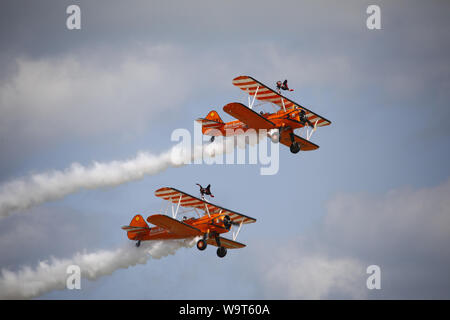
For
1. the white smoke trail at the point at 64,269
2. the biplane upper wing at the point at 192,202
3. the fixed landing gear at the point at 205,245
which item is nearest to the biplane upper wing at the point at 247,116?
the biplane upper wing at the point at 192,202

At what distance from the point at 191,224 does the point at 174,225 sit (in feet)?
5.54

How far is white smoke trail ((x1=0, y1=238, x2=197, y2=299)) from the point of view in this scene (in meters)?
57.9

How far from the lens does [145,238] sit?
189 feet

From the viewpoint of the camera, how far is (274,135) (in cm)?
5516

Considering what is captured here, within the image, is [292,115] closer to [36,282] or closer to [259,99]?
[259,99]

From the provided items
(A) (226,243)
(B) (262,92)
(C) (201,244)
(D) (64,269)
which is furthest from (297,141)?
(D) (64,269)

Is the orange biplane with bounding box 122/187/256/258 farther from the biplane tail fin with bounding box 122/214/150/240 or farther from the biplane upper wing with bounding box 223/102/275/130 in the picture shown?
the biplane upper wing with bounding box 223/102/275/130

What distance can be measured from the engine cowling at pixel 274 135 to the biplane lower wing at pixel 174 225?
7.35 metres

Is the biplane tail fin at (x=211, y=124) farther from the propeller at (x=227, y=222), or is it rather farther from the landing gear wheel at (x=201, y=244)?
the landing gear wheel at (x=201, y=244)

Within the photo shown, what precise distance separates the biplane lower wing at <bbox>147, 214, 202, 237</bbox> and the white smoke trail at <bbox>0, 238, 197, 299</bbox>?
3.94m

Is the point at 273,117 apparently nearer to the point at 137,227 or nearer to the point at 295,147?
the point at 295,147

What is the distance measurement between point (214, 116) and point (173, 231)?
412 inches
